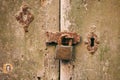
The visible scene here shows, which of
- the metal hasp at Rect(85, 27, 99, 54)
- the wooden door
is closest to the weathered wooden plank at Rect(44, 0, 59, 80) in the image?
the wooden door

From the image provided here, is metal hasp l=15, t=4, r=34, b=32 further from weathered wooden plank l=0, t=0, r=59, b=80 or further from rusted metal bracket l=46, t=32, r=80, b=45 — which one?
rusted metal bracket l=46, t=32, r=80, b=45

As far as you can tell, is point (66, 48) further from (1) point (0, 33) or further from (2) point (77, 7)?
(1) point (0, 33)

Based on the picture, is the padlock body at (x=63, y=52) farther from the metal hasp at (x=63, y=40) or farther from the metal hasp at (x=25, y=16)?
the metal hasp at (x=25, y=16)

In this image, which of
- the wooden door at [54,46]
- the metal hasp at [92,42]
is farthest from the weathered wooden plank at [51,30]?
the metal hasp at [92,42]

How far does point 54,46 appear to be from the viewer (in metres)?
1.63

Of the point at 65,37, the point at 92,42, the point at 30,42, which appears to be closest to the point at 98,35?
the point at 92,42

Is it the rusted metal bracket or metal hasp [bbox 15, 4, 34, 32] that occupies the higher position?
metal hasp [bbox 15, 4, 34, 32]

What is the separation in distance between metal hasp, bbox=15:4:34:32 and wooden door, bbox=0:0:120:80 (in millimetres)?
17

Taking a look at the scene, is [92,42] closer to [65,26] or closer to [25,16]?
[65,26]

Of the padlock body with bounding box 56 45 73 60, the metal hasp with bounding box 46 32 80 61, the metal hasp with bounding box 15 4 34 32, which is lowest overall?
the padlock body with bounding box 56 45 73 60

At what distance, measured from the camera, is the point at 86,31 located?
63.6 inches

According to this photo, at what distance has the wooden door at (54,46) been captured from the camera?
1607mm

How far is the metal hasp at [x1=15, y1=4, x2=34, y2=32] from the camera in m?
1.64

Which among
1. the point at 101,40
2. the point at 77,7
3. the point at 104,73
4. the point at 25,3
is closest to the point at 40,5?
the point at 25,3
